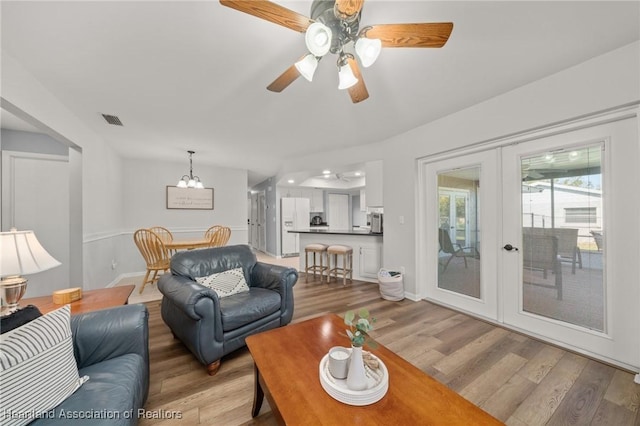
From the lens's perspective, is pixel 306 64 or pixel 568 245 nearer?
pixel 306 64

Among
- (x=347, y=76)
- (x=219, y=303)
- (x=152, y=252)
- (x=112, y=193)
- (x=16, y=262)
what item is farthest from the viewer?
(x=112, y=193)

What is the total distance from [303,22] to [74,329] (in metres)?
1.98

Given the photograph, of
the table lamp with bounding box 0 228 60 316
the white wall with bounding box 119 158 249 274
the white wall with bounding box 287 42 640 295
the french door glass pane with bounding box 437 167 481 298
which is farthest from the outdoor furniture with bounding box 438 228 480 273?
the white wall with bounding box 119 158 249 274

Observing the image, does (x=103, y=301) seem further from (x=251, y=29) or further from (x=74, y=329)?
(x=251, y=29)

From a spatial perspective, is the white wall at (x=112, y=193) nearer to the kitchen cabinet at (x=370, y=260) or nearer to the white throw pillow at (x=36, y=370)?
the white throw pillow at (x=36, y=370)

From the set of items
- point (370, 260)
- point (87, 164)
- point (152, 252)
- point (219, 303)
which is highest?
point (87, 164)

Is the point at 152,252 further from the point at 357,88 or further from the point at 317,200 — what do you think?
the point at 317,200

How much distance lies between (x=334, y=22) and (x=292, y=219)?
5.90 metres

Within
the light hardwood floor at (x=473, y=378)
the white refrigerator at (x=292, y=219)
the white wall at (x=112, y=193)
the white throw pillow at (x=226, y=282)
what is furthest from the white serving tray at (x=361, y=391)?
the white refrigerator at (x=292, y=219)

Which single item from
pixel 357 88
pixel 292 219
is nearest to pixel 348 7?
pixel 357 88

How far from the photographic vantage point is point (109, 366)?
1.22 m

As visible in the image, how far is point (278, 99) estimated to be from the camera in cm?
254

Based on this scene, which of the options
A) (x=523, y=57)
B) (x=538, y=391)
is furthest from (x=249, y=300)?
(x=523, y=57)

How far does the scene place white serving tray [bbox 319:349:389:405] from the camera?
1.00 m
